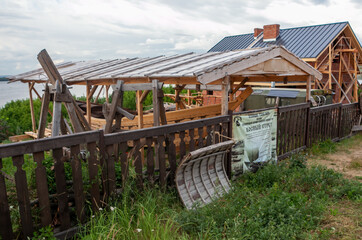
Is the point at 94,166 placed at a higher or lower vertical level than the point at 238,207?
higher

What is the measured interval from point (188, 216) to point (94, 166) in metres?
1.58

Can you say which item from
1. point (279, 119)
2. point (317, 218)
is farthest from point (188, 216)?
point (279, 119)

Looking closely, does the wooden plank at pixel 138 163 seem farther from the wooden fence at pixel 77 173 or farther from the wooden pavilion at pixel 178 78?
the wooden pavilion at pixel 178 78

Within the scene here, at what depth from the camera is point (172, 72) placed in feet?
23.5

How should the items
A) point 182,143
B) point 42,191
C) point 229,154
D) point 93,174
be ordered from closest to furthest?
point 42,191 → point 93,174 → point 182,143 → point 229,154

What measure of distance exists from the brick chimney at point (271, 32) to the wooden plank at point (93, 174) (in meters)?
22.1

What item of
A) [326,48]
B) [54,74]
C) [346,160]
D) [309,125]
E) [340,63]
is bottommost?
[346,160]

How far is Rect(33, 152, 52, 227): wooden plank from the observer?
3.92 metres

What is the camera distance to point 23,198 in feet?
12.5

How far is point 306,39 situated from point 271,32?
331cm

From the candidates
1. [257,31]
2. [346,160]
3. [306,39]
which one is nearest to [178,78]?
[346,160]

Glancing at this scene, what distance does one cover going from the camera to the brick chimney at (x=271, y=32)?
77.7ft

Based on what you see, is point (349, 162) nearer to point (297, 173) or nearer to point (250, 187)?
point (297, 173)

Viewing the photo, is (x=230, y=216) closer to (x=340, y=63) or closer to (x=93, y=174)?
(x=93, y=174)
